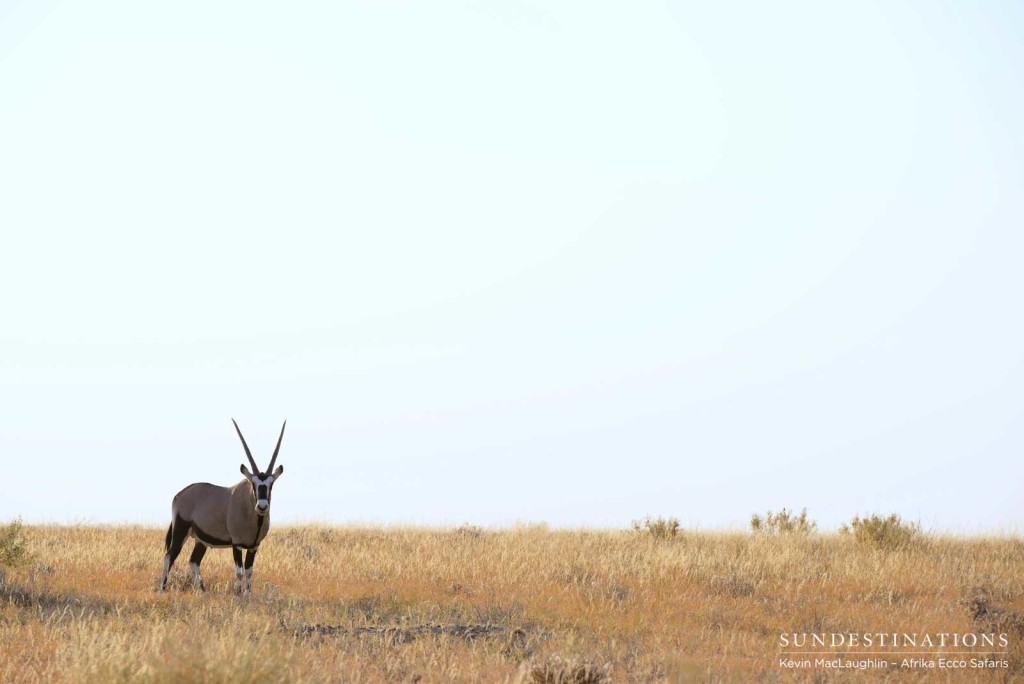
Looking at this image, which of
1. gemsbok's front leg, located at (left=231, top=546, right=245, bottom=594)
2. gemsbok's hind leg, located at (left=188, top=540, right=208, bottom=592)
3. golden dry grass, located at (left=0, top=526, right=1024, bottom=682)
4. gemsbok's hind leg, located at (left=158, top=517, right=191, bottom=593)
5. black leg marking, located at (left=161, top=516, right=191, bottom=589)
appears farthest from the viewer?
black leg marking, located at (left=161, top=516, right=191, bottom=589)

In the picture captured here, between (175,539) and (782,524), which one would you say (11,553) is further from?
(782,524)

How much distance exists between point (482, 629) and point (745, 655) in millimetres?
2897

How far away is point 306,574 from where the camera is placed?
1577cm

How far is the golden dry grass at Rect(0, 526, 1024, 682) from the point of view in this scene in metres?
8.30

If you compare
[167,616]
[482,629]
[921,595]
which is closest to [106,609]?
[167,616]

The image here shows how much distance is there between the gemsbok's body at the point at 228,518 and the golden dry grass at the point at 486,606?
44 cm

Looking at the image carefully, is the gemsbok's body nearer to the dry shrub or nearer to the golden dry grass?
the golden dry grass

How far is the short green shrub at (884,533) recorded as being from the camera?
65.0ft

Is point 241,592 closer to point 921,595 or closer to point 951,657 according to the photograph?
point 951,657

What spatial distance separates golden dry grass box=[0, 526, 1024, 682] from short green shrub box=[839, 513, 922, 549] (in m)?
0.33

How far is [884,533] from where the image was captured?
20031mm

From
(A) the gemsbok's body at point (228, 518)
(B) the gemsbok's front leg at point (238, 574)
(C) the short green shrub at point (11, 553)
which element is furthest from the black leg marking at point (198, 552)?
(C) the short green shrub at point (11, 553)

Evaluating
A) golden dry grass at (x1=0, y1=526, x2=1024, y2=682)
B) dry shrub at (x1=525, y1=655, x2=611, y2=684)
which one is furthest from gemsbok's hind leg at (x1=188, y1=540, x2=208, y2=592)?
dry shrub at (x1=525, y1=655, x2=611, y2=684)

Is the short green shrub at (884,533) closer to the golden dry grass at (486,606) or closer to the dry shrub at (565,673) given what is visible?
the golden dry grass at (486,606)
